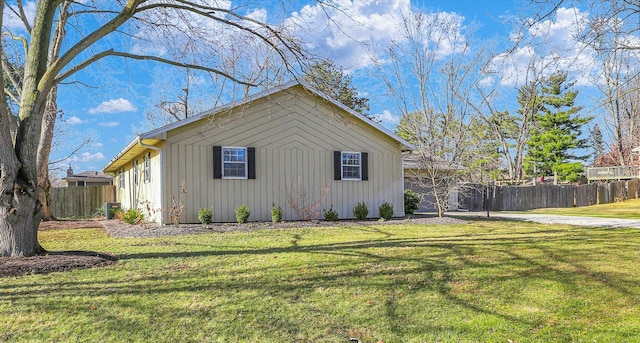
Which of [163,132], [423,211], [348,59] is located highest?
[348,59]

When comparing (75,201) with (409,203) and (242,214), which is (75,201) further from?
(409,203)

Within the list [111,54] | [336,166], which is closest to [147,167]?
[336,166]

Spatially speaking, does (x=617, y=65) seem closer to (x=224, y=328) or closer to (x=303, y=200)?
(x=303, y=200)

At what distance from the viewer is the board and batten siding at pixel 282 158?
12820 mm

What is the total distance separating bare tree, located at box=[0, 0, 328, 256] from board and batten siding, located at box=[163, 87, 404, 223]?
4082mm

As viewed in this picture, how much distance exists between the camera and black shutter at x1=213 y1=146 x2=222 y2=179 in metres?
13.0

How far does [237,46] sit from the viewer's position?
8695 mm

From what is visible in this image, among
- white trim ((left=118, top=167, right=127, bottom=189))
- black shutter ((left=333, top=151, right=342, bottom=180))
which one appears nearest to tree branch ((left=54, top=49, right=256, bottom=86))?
black shutter ((left=333, top=151, right=342, bottom=180))

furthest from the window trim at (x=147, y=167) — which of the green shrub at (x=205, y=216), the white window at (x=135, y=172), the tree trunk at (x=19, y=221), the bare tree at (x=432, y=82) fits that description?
the bare tree at (x=432, y=82)

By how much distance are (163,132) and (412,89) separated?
8335 mm

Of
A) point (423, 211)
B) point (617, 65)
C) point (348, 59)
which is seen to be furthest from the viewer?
point (423, 211)

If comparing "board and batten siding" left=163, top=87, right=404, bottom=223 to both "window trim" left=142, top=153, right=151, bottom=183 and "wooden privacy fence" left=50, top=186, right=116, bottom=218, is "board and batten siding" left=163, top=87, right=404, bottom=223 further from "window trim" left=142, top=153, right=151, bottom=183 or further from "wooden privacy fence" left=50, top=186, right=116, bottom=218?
"wooden privacy fence" left=50, top=186, right=116, bottom=218

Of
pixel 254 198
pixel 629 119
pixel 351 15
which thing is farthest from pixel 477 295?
pixel 629 119

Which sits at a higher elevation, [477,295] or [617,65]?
[617,65]
